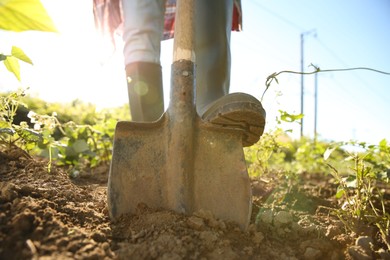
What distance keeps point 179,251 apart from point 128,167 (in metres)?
0.43

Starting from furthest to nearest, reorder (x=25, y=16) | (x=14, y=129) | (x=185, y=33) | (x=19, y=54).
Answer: (x=14, y=129) → (x=185, y=33) → (x=19, y=54) → (x=25, y=16)

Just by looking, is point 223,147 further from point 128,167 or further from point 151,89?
point 151,89

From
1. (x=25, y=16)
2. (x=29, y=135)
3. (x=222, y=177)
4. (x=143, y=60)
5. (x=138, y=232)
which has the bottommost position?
(x=138, y=232)

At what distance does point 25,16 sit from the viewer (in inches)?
20.4

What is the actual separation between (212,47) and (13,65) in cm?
97

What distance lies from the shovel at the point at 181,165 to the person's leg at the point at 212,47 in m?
0.40

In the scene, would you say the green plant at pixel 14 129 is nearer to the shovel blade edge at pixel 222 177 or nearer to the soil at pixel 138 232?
the soil at pixel 138 232

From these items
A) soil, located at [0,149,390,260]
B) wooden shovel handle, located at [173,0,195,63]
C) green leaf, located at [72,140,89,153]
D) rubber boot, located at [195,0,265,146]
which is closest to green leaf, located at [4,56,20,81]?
soil, located at [0,149,390,260]

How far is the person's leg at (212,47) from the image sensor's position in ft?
5.53

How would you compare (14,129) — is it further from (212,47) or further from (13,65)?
(212,47)

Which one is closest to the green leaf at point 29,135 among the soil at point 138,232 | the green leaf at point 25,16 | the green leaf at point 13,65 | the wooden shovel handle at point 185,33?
the soil at point 138,232

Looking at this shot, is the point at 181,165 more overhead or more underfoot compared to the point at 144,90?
more underfoot

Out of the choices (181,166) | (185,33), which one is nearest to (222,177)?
(181,166)

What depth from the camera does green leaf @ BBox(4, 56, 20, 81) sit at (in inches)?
43.1
